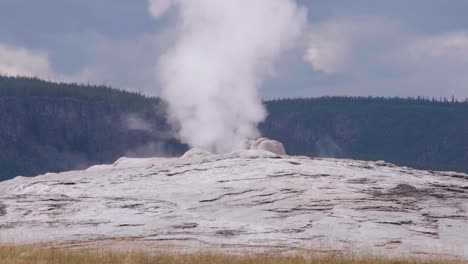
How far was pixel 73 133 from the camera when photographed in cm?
14088

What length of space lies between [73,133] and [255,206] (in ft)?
398

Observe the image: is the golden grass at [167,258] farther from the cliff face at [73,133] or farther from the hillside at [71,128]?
the cliff face at [73,133]

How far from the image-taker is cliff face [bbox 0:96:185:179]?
13350 cm

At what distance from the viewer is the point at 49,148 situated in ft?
450

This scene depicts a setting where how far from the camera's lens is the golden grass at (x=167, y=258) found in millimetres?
16289

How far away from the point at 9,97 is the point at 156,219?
121m

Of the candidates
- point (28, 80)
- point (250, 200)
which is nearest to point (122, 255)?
point (250, 200)

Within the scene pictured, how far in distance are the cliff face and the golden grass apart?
4489 inches

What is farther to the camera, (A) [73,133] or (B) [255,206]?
(A) [73,133]

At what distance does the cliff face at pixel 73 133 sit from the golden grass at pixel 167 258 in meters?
114

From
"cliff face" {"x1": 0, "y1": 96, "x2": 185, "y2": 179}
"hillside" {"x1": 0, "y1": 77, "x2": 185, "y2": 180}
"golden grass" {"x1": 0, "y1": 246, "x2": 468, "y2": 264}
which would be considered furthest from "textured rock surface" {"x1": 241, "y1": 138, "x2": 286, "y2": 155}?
"hillside" {"x1": 0, "y1": 77, "x2": 185, "y2": 180}

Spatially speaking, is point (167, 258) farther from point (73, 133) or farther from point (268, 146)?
point (73, 133)

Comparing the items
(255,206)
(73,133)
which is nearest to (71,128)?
(73,133)

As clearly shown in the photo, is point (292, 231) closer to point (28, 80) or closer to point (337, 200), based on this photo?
point (337, 200)
